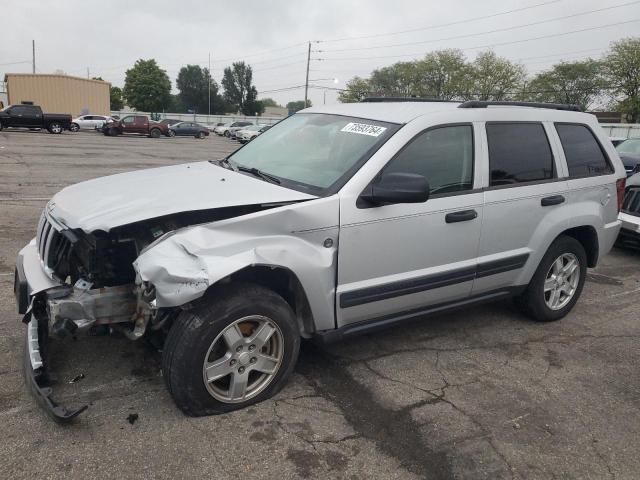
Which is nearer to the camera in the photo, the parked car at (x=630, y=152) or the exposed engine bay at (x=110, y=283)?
the exposed engine bay at (x=110, y=283)

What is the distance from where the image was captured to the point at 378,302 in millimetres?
3467

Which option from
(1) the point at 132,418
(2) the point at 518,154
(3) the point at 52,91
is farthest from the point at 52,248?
(3) the point at 52,91

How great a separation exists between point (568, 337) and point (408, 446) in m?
2.27

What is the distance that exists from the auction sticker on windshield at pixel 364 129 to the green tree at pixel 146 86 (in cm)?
8440

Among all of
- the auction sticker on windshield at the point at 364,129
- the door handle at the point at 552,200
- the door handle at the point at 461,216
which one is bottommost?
the door handle at the point at 461,216

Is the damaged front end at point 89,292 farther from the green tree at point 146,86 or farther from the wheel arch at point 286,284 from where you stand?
the green tree at point 146,86

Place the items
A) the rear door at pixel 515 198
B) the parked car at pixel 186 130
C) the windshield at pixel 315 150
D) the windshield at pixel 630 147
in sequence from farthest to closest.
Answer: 1. the parked car at pixel 186 130
2. the windshield at pixel 630 147
3. the rear door at pixel 515 198
4. the windshield at pixel 315 150

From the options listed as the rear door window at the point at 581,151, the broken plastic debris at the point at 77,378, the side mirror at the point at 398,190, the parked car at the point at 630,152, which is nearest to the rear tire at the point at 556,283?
the rear door window at the point at 581,151

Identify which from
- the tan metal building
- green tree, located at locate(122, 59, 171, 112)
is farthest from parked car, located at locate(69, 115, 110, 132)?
green tree, located at locate(122, 59, 171, 112)

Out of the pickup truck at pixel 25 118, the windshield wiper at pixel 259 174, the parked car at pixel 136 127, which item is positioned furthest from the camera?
the parked car at pixel 136 127

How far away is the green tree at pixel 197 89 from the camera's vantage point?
98.8 m

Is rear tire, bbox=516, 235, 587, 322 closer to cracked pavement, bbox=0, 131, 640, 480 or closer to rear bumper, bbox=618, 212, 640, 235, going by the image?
cracked pavement, bbox=0, 131, 640, 480

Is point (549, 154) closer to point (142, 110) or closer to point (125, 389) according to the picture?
point (125, 389)

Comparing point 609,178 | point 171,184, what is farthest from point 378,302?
point 609,178
